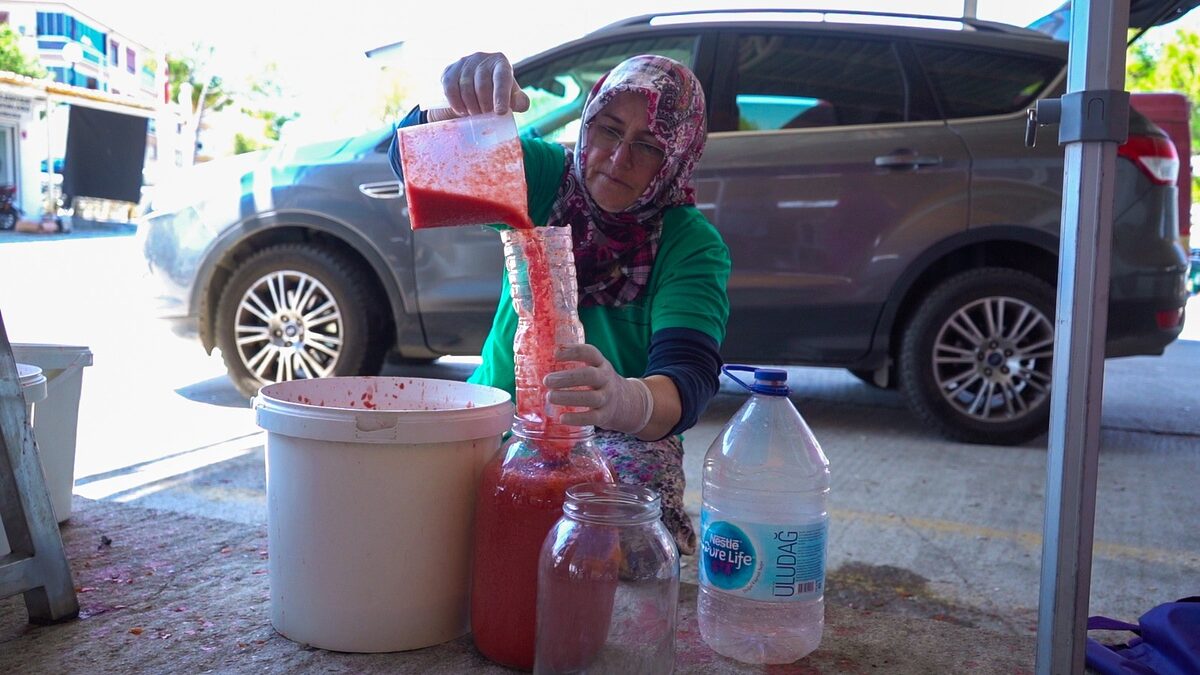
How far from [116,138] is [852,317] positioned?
2782 centimetres

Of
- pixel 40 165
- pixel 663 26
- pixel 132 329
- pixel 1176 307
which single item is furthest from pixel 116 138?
pixel 1176 307

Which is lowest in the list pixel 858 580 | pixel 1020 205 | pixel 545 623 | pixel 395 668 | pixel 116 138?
pixel 858 580

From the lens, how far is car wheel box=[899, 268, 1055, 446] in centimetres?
Answer: 469

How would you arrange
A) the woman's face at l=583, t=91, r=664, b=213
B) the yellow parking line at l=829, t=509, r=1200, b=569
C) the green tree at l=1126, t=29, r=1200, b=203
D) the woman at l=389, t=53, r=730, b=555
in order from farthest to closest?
the green tree at l=1126, t=29, r=1200, b=203 → the yellow parking line at l=829, t=509, r=1200, b=569 → the woman's face at l=583, t=91, r=664, b=213 → the woman at l=389, t=53, r=730, b=555

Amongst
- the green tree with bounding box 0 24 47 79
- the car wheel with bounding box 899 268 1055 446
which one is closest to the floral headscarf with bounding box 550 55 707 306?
the car wheel with bounding box 899 268 1055 446

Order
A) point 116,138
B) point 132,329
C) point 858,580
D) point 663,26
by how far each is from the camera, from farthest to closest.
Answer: point 116,138
point 132,329
point 663,26
point 858,580

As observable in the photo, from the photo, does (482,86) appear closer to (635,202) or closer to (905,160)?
(635,202)

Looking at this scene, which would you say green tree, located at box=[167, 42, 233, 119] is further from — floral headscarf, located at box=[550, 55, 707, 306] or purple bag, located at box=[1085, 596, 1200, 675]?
purple bag, located at box=[1085, 596, 1200, 675]

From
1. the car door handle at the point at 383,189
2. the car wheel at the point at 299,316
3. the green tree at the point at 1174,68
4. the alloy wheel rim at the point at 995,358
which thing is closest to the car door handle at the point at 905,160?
the alloy wheel rim at the point at 995,358

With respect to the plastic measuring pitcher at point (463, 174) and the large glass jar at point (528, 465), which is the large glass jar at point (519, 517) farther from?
the plastic measuring pitcher at point (463, 174)

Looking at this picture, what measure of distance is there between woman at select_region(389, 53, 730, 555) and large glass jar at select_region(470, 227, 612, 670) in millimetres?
211

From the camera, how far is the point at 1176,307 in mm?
4688

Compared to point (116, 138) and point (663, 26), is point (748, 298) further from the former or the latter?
point (116, 138)

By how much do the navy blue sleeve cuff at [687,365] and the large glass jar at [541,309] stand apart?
0.94 feet
